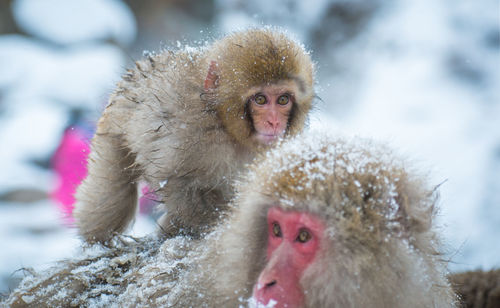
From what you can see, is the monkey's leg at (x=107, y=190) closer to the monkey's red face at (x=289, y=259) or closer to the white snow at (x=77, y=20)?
the monkey's red face at (x=289, y=259)

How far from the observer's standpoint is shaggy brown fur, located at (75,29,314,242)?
271 centimetres

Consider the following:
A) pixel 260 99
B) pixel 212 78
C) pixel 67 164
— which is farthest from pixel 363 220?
pixel 67 164

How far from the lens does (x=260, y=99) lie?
2840 mm

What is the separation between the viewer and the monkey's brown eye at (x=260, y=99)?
2838 mm

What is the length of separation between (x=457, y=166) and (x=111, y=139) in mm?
4638

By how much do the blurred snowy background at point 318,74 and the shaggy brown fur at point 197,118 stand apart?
11.1ft

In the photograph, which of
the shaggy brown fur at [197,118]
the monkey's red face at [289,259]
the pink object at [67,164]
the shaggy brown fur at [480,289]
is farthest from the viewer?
the pink object at [67,164]

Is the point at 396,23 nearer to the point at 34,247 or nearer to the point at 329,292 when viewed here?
the point at 34,247

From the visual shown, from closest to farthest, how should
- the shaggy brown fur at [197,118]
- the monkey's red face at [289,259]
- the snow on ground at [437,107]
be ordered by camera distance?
the monkey's red face at [289,259] < the shaggy brown fur at [197,118] < the snow on ground at [437,107]

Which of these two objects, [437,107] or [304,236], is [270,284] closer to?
[304,236]

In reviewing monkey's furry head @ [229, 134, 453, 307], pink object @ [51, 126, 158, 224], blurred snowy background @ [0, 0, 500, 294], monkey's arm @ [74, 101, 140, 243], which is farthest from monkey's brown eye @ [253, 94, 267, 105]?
blurred snowy background @ [0, 0, 500, 294]

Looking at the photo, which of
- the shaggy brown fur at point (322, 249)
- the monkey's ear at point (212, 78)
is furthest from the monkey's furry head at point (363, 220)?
Answer: the monkey's ear at point (212, 78)

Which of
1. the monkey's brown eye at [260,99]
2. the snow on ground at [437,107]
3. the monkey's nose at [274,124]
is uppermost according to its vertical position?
the snow on ground at [437,107]

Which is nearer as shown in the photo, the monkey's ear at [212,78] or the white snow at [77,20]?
the monkey's ear at [212,78]
